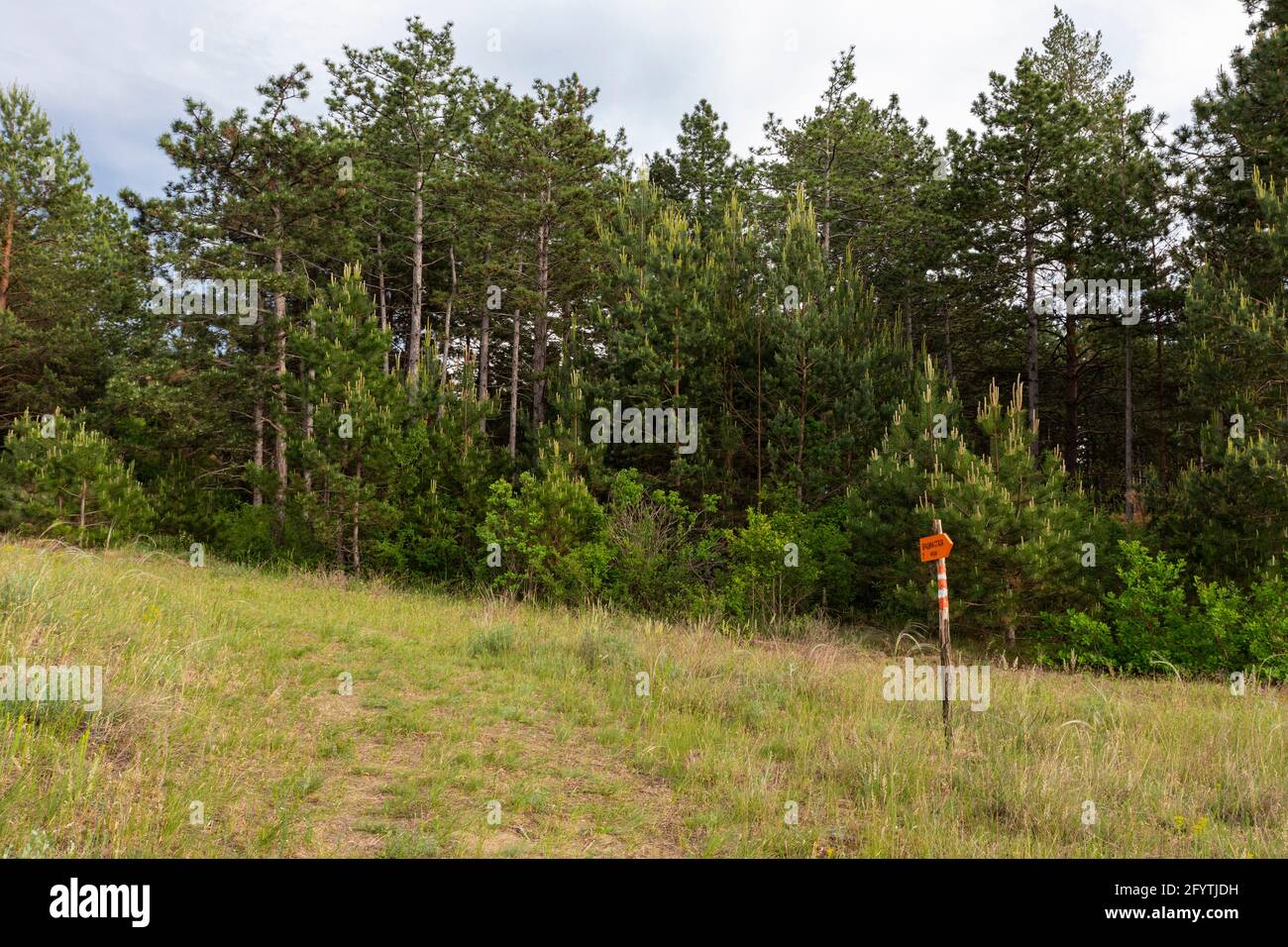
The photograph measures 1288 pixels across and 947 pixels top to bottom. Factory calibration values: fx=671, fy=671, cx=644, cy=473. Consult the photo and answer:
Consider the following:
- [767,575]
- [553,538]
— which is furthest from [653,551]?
[767,575]

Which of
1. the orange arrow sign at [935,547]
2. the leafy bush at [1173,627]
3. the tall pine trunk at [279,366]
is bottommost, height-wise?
the leafy bush at [1173,627]

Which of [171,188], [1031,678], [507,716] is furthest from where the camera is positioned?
[171,188]

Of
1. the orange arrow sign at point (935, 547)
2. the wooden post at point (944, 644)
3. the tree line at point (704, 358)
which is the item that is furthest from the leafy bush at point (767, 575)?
the orange arrow sign at point (935, 547)

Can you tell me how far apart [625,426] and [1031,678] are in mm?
10208

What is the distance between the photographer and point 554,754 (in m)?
5.95

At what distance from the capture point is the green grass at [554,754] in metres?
4.10

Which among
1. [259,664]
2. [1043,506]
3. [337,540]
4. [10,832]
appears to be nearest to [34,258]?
[337,540]

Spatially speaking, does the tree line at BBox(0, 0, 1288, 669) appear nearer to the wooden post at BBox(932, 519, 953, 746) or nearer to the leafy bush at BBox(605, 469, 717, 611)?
the leafy bush at BBox(605, 469, 717, 611)

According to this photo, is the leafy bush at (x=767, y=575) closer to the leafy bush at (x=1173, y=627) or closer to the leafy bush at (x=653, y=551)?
the leafy bush at (x=653, y=551)

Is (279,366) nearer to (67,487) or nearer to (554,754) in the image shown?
(67,487)

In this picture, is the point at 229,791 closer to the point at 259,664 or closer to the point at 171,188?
the point at 259,664

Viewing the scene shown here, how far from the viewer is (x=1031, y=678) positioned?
9859 mm

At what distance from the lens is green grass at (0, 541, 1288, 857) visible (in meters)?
4.10

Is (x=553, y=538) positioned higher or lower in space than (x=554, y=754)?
higher
